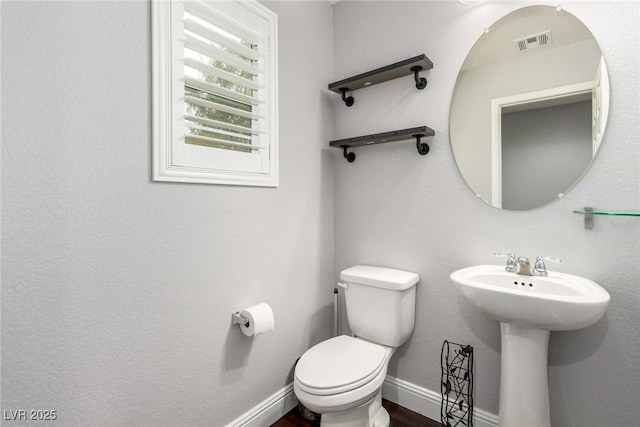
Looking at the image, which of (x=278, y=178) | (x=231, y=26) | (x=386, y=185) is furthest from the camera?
(x=386, y=185)

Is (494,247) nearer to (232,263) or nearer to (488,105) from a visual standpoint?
(488,105)

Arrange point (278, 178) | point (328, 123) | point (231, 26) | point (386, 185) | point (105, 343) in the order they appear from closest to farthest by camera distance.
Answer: point (105, 343), point (231, 26), point (278, 178), point (386, 185), point (328, 123)

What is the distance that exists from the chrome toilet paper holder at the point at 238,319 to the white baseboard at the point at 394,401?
0.48 m

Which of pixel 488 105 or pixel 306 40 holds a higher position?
pixel 306 40

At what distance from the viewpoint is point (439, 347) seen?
176cm

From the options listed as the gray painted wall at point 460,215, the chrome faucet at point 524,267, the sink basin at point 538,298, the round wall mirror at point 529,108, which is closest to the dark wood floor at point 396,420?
the gray painted wall at point 460,215

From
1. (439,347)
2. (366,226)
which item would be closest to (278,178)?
(366,226)

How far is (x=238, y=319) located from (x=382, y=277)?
78 cm

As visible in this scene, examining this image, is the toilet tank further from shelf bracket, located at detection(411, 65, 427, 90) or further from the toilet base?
shelf bracket, located at detection(411, 65, 427, 90)

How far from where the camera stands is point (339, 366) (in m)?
1.46

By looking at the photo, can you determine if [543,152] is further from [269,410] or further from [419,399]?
[269,410]

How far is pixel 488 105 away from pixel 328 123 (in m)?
0.95

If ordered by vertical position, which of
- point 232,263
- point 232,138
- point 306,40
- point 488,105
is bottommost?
point 232,263

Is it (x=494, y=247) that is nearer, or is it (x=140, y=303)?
(x=140, y=303)
